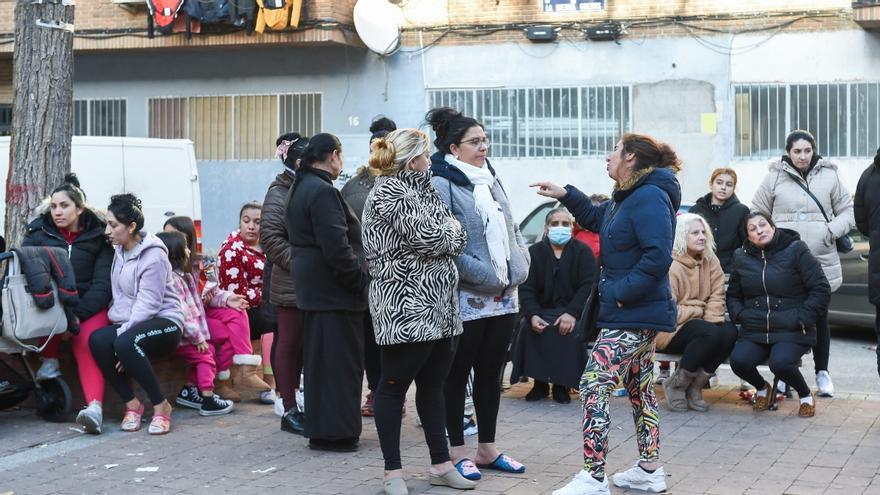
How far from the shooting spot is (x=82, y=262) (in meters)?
8.33

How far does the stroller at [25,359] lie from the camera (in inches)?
304

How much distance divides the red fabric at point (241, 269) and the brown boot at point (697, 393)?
328 centimetres

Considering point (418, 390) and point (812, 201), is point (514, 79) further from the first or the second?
point (418, 390)

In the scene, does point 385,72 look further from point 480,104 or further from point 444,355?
point 444,355

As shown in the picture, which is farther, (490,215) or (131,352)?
(131,352)

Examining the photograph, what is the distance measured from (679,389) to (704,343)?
0.37 meters

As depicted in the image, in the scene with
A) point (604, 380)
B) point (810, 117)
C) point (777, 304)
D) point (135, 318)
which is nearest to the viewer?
point (604, 380)

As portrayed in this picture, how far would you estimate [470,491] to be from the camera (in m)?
6.46

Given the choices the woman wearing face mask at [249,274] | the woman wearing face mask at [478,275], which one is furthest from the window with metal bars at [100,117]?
the woman wearing face mask at [478,275]

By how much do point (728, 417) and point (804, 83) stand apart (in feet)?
36.2

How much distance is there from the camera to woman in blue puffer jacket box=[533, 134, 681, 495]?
6.21 metres

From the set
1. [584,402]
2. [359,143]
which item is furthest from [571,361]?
[359,143]

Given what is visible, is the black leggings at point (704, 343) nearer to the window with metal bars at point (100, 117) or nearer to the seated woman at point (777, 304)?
the seated woman at point (777, 304)

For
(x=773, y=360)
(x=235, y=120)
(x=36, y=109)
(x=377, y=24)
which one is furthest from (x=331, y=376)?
(x=235, y=120)
